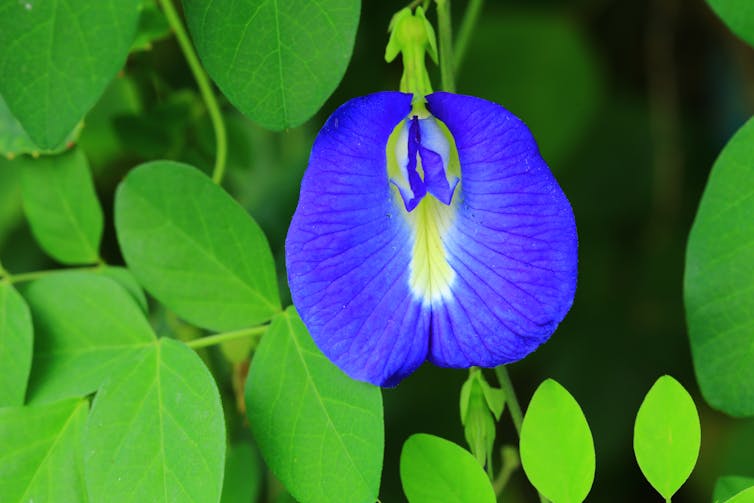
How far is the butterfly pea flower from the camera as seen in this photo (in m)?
0.91

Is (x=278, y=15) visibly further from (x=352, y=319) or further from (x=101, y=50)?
(x=352, y=319)

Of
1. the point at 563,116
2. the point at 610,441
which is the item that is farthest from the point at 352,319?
the point at 563,116

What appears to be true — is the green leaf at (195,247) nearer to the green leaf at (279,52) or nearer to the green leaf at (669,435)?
the green leaf at (279,52)

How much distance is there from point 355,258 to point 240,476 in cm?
39

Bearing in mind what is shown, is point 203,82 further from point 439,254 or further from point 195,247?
point 439,254

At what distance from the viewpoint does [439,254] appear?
981 millimetres

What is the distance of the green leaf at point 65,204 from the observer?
48.2 inches

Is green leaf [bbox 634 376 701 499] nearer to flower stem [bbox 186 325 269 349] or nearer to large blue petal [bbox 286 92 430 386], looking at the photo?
large blue petal [bbox 286 92 430 386]

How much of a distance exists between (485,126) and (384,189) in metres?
0.11

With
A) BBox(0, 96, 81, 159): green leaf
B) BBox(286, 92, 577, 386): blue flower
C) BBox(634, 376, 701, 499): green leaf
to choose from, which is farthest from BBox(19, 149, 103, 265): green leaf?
BBox(634, 376, 701, 499): green leaf

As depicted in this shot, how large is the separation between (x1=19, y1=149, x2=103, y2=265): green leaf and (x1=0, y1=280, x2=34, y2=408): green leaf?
0.46ft

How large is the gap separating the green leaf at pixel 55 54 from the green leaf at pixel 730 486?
0.72 m

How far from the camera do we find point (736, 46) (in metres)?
2.27

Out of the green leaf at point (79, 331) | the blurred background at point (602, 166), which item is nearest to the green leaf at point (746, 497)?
the green leaf at point (79, 331)
